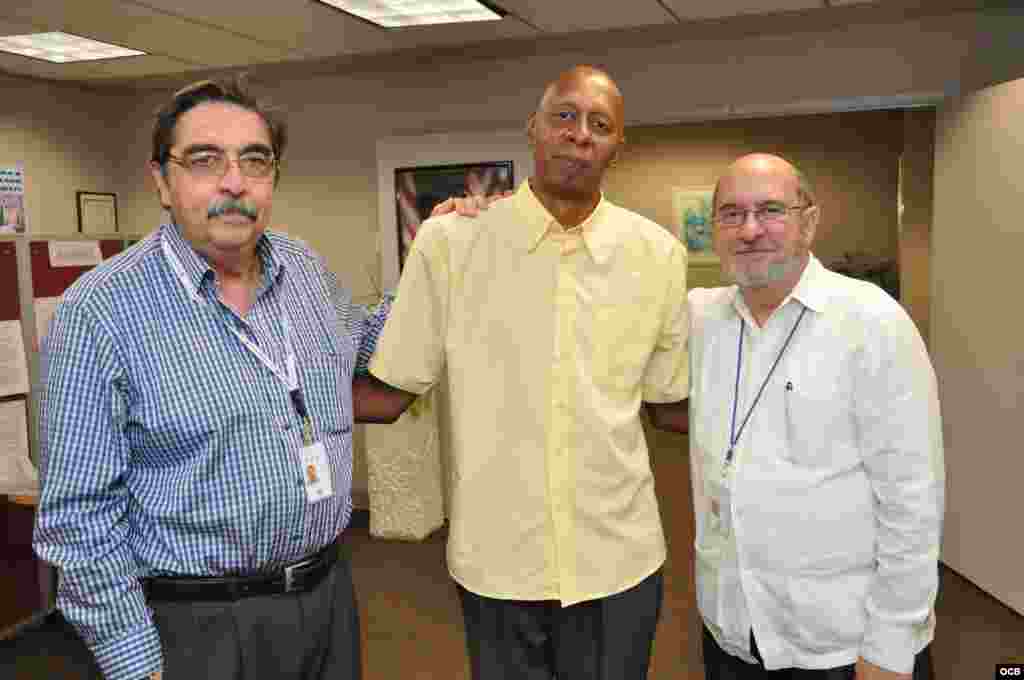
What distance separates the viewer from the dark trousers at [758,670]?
1.74m

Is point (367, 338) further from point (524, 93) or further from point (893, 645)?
point (524, 93)

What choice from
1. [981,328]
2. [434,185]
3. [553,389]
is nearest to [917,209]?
[981,328]

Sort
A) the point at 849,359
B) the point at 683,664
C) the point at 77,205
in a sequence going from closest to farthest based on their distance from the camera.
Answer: the point at 849,359 < the point at 683,664 < the point at 77,205

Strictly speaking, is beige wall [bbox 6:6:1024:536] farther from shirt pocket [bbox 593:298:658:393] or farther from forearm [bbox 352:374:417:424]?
forearm [bbox 352:374:417:424]

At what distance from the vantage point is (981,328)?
3.96m

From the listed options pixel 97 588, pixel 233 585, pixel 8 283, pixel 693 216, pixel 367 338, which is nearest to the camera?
pixel 97 588

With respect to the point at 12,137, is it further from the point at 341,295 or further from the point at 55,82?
the point at 341,295

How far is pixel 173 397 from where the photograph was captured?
1.52 meters

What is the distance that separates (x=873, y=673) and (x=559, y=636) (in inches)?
24.6

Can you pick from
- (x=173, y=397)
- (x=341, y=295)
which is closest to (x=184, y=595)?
(x=173, y=397)

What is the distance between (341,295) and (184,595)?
0.75 meters

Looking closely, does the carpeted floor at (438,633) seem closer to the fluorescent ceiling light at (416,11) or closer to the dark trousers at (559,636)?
the dark trousers at (559,636)

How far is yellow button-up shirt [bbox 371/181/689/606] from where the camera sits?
1805 mm

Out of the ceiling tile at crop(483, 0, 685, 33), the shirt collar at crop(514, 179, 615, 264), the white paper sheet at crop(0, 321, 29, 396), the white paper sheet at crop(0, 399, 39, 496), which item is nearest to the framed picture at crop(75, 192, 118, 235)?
the white paper sheet at crop(0, 321, 29, 396)
